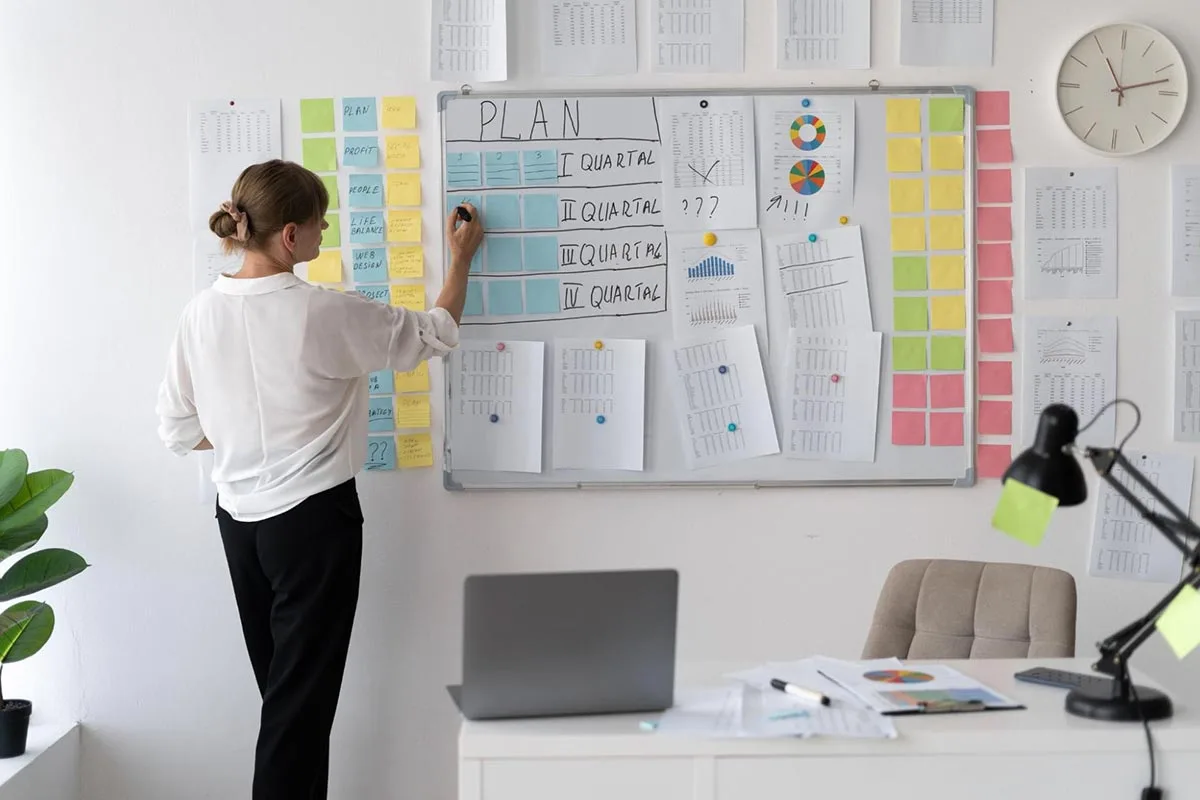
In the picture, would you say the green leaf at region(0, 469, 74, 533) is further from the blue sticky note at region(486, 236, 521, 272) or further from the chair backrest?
the chair backrest

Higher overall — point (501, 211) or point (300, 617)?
point (501, 211)

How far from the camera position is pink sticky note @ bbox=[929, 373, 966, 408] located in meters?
3.22

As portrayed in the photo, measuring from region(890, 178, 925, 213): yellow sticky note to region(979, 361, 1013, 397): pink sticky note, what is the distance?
45cm

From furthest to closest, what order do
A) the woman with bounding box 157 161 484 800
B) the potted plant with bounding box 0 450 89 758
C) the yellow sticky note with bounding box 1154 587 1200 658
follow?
1. the potted plant with bounding box 0 450 89 758
2. the woman with bounding box 157 161 484 800
3. the yellow sticky note with bounding box 1154 587 1200 658

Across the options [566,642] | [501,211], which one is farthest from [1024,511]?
[501,211]

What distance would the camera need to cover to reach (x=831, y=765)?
5.79 feet

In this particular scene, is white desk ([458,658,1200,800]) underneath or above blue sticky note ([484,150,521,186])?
underneath

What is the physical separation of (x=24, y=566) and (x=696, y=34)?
2.11 metres

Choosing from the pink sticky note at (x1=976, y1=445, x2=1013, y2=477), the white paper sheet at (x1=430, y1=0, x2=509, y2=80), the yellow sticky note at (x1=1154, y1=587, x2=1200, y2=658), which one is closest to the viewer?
the yellow sticky note at (x1=1154, y1=587, x2=1200, y2=658)

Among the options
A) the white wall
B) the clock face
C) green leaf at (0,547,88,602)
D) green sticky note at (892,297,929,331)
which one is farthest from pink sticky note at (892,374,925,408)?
green leaf at (0,547,88,602)

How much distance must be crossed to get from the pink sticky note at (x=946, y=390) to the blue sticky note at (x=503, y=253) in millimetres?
1129

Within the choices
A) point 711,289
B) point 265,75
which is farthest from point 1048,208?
point 265,75

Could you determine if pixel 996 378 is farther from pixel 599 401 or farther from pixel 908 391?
pixel 599 401

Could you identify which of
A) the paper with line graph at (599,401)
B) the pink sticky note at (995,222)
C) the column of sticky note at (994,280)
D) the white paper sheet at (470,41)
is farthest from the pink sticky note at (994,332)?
the white paper sheet at (470,41)
